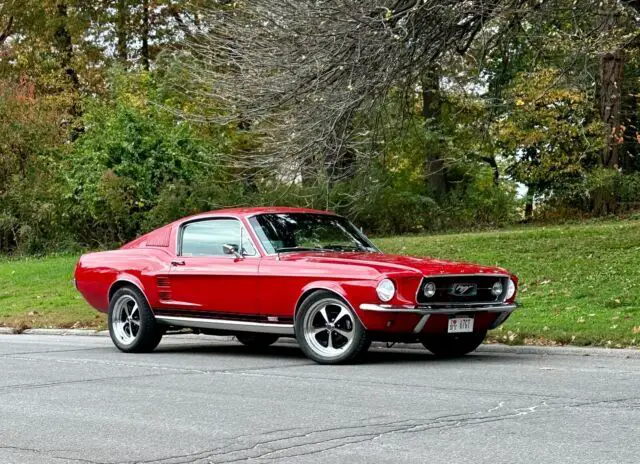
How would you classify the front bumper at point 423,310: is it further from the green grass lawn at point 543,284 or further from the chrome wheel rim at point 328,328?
the green grass lawn at point 543,284

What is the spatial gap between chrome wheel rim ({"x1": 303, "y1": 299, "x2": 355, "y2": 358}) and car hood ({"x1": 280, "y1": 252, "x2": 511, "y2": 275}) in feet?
1.53

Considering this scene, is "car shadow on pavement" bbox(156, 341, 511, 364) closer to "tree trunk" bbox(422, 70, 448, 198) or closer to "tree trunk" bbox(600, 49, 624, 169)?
"tree trunk" bbox(600, 49, 624, 169)

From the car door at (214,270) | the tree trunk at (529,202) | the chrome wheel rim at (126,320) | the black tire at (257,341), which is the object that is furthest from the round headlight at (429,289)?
the tree trunk at (529,202)

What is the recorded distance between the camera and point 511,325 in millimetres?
13039

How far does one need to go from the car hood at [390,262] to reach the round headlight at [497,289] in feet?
0.42

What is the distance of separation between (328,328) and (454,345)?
1.68 metres

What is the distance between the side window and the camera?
11.6m

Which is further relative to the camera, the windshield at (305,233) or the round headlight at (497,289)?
the windshield at (305,233)

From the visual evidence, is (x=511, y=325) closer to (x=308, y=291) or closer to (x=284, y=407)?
(x=308, y=291)

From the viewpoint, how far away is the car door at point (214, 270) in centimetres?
1120

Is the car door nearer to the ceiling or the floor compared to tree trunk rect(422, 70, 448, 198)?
nearer to the floor

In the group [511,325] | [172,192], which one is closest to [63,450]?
[511,325]

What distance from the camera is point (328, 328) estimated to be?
34.3 feet

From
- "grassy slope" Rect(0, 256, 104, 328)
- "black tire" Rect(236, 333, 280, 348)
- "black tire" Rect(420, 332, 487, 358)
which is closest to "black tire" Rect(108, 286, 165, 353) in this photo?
"black tire" Rect(236, 333, 280, 348)
